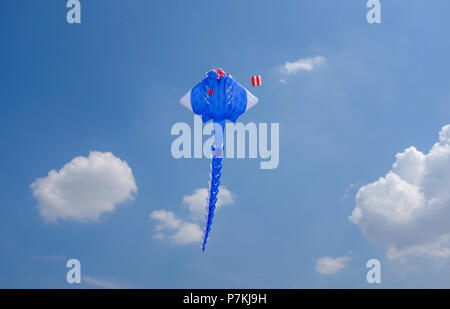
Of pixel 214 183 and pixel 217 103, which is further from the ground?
pixel 217 103

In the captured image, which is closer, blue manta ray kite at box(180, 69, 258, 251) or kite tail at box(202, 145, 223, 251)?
blue manta ray kite at box(180, 69, 258, 251)

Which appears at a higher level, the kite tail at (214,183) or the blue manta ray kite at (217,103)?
the blue manta ray kite at (217,103)

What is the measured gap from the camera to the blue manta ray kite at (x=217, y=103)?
42.2m

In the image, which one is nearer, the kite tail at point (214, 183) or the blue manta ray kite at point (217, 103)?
the blue manta ray kite at point (217, 103)

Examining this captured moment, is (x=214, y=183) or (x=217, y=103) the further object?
(x=214, y=183)

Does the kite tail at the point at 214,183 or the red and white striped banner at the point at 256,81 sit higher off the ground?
the red and white striped banner at the point at 256,81

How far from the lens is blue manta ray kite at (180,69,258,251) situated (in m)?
42.2

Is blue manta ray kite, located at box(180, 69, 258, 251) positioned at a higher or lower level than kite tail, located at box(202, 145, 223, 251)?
higher

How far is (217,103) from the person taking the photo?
43281 mm
